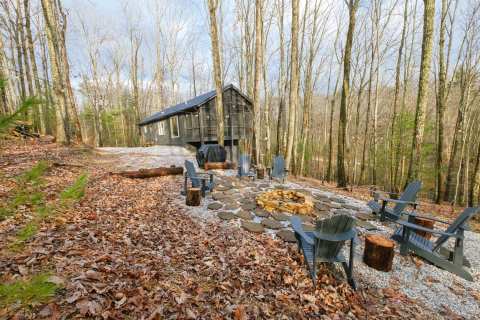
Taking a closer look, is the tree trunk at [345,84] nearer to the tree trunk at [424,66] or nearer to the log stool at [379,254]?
the tree trunk at [424,66]

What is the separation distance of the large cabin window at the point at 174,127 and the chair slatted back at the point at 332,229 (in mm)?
16796

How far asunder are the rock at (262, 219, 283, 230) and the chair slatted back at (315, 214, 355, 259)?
4.67 ft

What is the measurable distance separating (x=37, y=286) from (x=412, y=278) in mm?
4512

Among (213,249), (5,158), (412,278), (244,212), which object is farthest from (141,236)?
(5,158)

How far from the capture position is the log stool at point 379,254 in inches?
121

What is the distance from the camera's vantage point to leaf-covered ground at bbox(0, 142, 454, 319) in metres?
2.05

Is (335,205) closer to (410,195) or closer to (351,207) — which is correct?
(351,207)

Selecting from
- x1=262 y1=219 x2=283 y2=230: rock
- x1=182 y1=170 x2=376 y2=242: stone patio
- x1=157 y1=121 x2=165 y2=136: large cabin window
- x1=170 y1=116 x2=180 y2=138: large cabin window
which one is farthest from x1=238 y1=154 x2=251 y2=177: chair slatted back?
x1=157 y1=121 x2=165 y2=136: large cabin window

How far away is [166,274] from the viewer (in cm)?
260

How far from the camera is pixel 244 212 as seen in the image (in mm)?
4758

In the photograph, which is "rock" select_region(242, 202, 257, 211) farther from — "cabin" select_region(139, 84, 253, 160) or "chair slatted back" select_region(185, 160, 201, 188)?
"cabin" select_region(139, 84, 253, 160)

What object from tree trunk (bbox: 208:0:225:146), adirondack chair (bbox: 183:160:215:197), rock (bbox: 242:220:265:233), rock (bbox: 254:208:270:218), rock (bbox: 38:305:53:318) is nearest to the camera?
rock (bbox: 38:305:53:318)

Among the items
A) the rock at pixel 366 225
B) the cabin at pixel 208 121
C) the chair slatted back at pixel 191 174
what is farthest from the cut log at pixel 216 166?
the cabin at pixel 208 121

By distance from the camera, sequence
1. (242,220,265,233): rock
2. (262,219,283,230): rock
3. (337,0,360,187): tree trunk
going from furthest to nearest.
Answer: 1. (337,0,360,187): tree trunk
2. (262,219,283,230): rock
3. (242,220,265,233): rock
